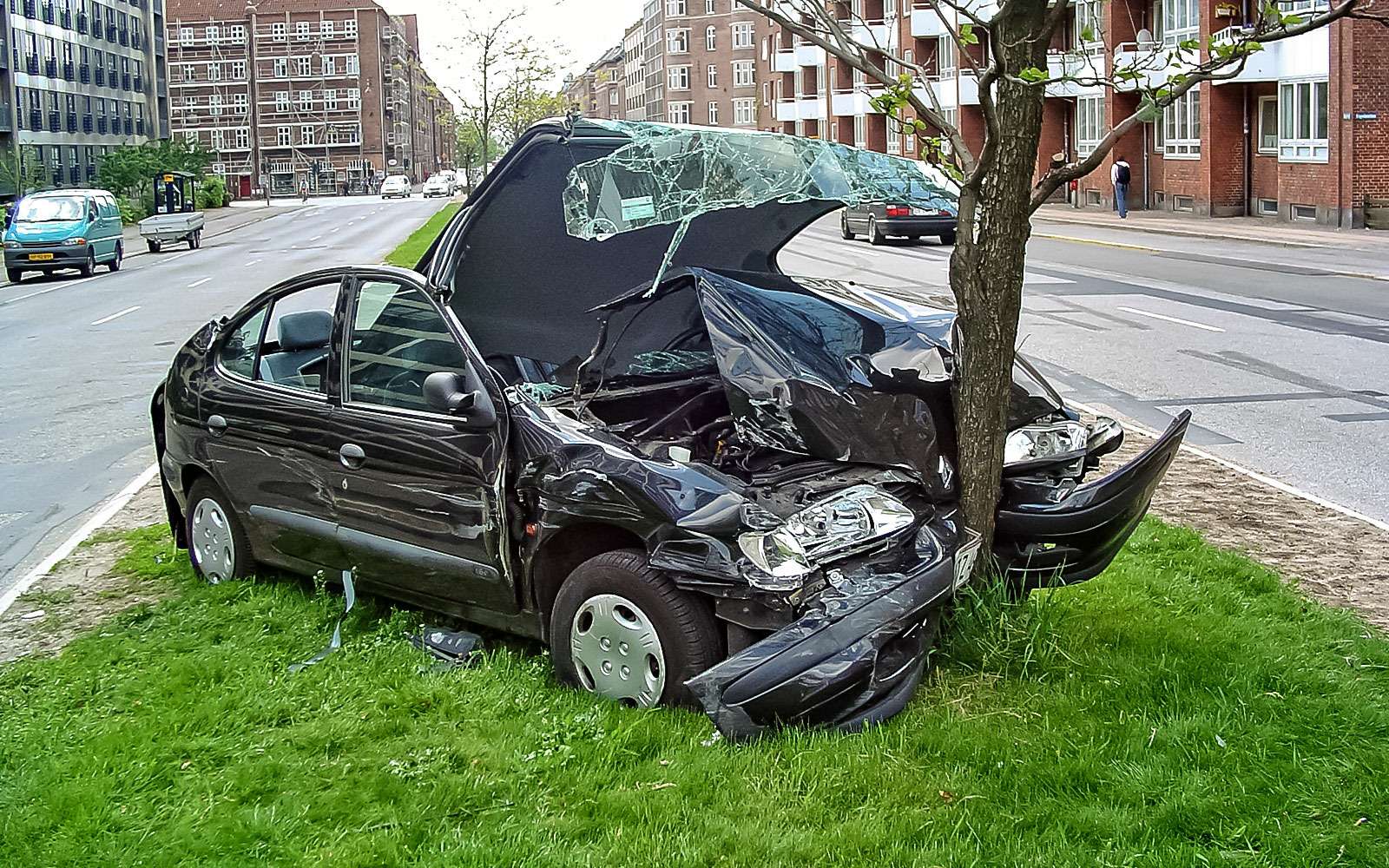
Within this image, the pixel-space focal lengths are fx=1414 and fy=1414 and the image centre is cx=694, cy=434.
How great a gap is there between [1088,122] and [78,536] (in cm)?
4652

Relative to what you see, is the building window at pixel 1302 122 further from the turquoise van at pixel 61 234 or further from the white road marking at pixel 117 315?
the turquoise van at pixel 61 234

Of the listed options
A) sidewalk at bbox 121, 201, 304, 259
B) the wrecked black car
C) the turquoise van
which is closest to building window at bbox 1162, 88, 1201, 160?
the turquoise van

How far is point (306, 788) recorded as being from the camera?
14.2 ft

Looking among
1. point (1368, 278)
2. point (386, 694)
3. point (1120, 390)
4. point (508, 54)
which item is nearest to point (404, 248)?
point (508, 54)

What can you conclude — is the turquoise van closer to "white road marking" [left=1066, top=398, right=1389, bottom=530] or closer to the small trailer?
the small trailer

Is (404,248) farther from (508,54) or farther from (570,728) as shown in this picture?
(570,728)

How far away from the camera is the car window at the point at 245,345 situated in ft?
22.3

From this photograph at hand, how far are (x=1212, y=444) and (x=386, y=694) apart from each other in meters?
6.75

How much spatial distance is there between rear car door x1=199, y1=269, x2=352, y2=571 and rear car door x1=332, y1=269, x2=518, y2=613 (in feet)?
0.49

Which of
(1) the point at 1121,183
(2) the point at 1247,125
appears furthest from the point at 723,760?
(1) the point at 1121,183

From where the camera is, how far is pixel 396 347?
19.5ft

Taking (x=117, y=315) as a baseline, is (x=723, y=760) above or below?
below

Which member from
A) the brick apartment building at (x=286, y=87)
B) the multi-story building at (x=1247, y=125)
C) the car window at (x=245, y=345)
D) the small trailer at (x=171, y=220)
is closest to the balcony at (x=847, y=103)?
the multi-story building at (x=1247, y=125)

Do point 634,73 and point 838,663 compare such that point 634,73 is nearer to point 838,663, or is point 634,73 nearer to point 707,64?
point 707,64
